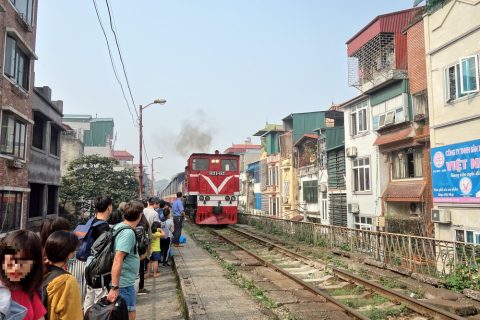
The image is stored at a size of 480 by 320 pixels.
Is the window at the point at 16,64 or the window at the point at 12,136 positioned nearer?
the window at the point at 12,136

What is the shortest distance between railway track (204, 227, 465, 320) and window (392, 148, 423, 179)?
22.4ft

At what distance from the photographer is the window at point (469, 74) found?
11117mm

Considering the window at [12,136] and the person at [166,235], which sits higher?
the window at [12,136]

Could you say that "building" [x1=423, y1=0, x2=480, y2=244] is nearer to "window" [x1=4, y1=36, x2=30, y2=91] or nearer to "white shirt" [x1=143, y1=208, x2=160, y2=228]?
"white shirt" [x1=143, y1=208, x2=160, y2=228]

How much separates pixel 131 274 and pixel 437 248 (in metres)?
8.56

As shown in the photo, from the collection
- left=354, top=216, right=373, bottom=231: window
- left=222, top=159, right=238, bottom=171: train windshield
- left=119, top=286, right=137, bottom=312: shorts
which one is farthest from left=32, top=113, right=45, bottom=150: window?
left=119, top=286, right=137, bottom=312: shorts

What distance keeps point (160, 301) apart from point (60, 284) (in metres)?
4.76

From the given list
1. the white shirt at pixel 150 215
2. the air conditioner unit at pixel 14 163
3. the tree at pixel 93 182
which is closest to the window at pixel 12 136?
the air conditioner unit at pixel 14 163

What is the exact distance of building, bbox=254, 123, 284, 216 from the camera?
113ft

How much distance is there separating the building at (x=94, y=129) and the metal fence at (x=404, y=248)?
45.6m

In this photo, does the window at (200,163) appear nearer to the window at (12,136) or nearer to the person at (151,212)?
the window at (12,136)

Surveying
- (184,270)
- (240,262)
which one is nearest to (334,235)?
(240,262)

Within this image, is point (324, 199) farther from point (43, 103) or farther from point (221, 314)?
point (221, 314)

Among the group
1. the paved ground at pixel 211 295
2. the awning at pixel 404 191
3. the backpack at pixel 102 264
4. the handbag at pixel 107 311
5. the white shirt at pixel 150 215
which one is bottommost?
the paved ground at pixel 211 295
